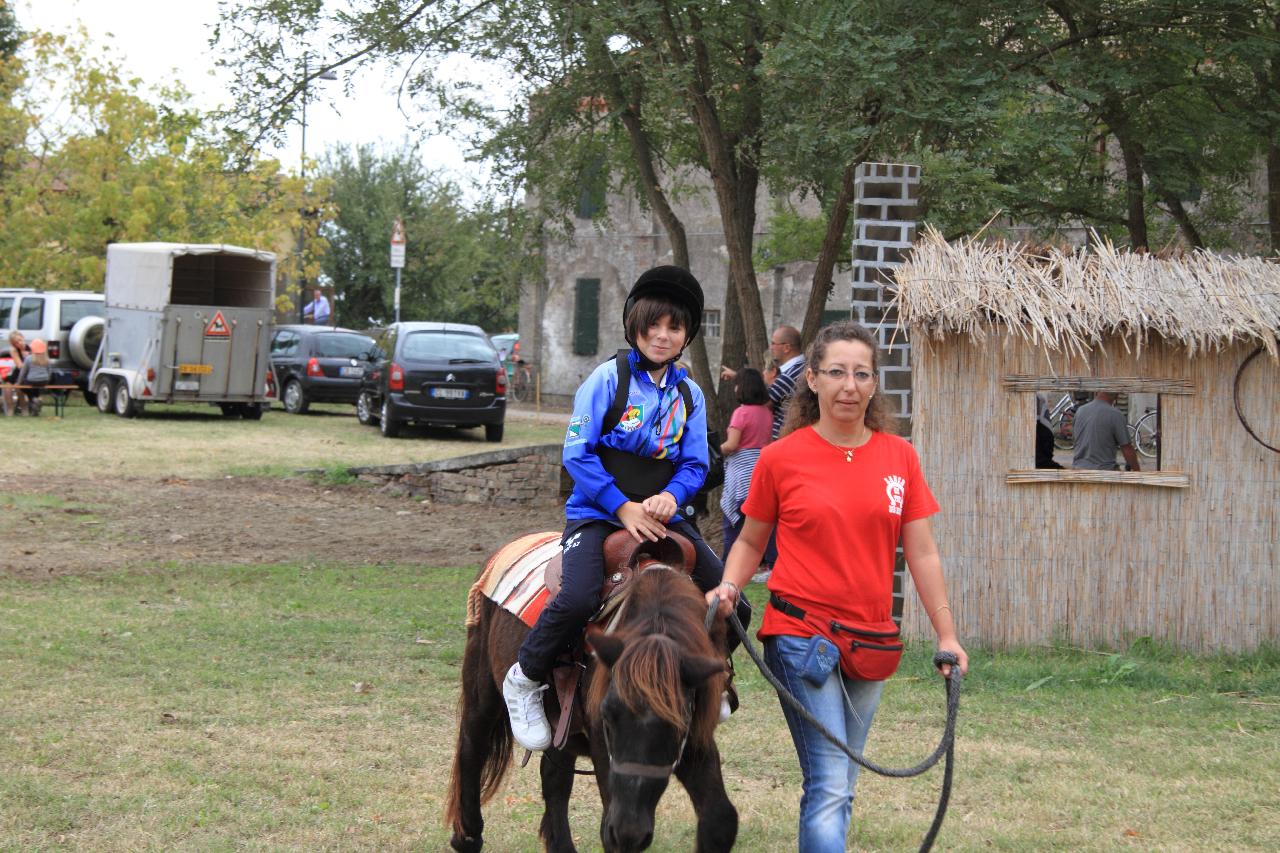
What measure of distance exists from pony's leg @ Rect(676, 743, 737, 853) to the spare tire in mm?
25104

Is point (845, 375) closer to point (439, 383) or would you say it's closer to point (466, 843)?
point (466, 843)

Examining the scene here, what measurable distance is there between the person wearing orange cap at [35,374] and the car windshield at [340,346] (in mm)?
5728

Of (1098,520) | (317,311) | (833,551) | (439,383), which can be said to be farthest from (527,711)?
(317,311)

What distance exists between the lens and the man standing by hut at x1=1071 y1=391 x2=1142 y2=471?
11.1m

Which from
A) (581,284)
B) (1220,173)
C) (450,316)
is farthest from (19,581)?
(450,316)

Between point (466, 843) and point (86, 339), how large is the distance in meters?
24.2

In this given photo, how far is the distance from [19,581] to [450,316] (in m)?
43.4

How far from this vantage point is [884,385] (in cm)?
937

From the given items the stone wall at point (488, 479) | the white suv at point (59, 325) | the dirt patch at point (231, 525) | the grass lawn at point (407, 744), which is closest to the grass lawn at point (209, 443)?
the white suv at point (59, 325)

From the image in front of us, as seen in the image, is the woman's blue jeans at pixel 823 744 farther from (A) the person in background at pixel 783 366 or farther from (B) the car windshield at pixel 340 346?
(B) the car windshield at pixel 340 346

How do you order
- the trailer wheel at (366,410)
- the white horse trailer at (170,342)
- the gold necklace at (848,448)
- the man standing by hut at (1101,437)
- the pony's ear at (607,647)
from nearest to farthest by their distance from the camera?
the pony's ear at (607,647), the gold necklace at (848,448), the man standing by hut at (1101,437), the white horse trailer at (170,342), the trailer wheel at (366,410)

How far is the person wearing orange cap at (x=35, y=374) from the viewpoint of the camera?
79.5 ft

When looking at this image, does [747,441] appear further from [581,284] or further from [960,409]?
[581,284]

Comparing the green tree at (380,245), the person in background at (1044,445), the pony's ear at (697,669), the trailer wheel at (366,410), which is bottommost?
the pony's ear at (697,669)
